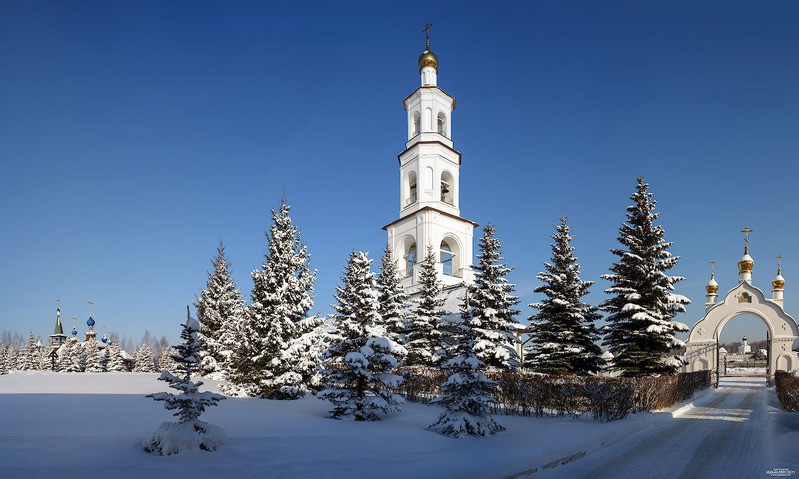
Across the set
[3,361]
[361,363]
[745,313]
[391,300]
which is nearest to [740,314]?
[745,313]

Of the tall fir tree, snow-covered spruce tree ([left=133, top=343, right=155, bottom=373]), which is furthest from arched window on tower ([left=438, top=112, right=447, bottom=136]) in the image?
snow-covered spruce tree ([left=133, top=343, right=155, bottom=373])

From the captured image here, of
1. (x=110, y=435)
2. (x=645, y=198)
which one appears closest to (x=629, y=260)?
(x=645, y=198)

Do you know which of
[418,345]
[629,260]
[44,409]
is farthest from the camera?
[418,345]

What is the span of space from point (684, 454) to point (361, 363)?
8.18m

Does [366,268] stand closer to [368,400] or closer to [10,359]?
[368,400]

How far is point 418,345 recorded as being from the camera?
→ 27.0 meters

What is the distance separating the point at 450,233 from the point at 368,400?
27.4 meters

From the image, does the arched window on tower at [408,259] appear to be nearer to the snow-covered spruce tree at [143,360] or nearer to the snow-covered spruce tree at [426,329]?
the snow-covered spruce tree at [426,329]

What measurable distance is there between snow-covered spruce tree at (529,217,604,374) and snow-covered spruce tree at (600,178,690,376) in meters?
0.93

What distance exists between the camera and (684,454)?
986 cm

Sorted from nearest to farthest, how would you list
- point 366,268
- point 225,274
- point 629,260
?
point 366,268 → point 629,260 → point 225,274

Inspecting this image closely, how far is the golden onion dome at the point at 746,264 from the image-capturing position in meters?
46.6

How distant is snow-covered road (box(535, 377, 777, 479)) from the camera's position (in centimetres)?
817

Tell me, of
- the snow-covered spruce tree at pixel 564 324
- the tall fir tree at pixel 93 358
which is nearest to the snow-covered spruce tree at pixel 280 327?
the snow-covered spruce tree at pixel 564 324
